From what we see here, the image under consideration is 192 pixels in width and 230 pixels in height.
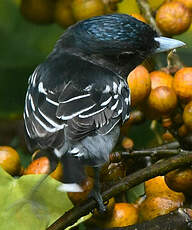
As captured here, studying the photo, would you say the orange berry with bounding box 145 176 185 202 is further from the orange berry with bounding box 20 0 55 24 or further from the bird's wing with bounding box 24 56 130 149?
the orange berry with bounding box 20 0 55 24

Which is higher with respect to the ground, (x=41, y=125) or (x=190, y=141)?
(x=41, y=125)

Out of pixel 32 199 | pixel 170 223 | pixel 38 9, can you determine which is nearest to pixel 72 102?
pixel 32 199

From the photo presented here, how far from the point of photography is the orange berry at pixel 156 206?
2.31 metres

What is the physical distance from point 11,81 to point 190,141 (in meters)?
1.23

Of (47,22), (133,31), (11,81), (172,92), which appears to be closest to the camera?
(172,92)

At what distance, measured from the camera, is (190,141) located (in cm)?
248

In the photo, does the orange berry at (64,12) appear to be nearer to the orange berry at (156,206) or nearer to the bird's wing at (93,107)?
the bird's wing at (93,107)

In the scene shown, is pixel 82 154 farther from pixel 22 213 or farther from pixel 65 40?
pixel 65 40

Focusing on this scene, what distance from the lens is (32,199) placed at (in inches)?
92.0

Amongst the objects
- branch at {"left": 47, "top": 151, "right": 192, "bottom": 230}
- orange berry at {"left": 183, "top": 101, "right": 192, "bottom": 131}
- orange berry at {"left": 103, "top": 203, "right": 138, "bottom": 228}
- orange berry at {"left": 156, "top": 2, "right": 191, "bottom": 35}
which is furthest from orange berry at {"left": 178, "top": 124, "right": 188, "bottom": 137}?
orange berry at {"left": 156, "top": 2, "right": 191, "bottom": 35}

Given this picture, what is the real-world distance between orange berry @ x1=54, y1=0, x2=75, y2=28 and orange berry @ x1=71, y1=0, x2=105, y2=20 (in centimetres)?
11

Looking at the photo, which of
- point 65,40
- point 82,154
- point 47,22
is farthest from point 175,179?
point 47,22

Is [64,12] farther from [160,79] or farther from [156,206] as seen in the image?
[156,206]

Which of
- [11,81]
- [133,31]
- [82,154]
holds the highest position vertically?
[133,31]
